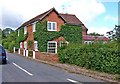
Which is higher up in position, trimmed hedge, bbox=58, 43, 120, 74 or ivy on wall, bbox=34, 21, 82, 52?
ivy on wall, bbox=34, 21, 82, 52

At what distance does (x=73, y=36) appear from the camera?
128 feet

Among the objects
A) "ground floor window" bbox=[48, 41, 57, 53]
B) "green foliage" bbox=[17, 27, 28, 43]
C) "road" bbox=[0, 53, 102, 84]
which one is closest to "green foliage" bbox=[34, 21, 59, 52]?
"ground floor window" bbox=[48, 41, 57, 53]

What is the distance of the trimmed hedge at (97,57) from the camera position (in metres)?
16.1

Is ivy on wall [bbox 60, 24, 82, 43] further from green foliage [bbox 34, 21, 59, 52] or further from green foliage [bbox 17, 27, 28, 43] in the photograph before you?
green foliage [bbox 17, 27, 28, 43]

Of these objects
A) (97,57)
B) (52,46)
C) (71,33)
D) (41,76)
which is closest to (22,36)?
(52,46)

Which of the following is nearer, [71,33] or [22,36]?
[71,33]

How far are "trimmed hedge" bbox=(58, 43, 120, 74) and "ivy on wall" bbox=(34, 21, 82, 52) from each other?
44.4 feet

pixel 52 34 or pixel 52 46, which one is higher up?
pixel 52 34

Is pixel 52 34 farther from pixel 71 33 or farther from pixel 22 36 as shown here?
pixel 22 36

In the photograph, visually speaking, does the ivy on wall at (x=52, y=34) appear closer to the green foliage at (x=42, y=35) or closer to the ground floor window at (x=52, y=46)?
the green foliage at (x=42, y=35)

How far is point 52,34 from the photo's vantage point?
37.6 m

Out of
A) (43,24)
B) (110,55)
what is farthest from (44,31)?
(110,55)

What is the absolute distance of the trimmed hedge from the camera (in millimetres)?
16062

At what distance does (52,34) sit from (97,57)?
2024 cm
